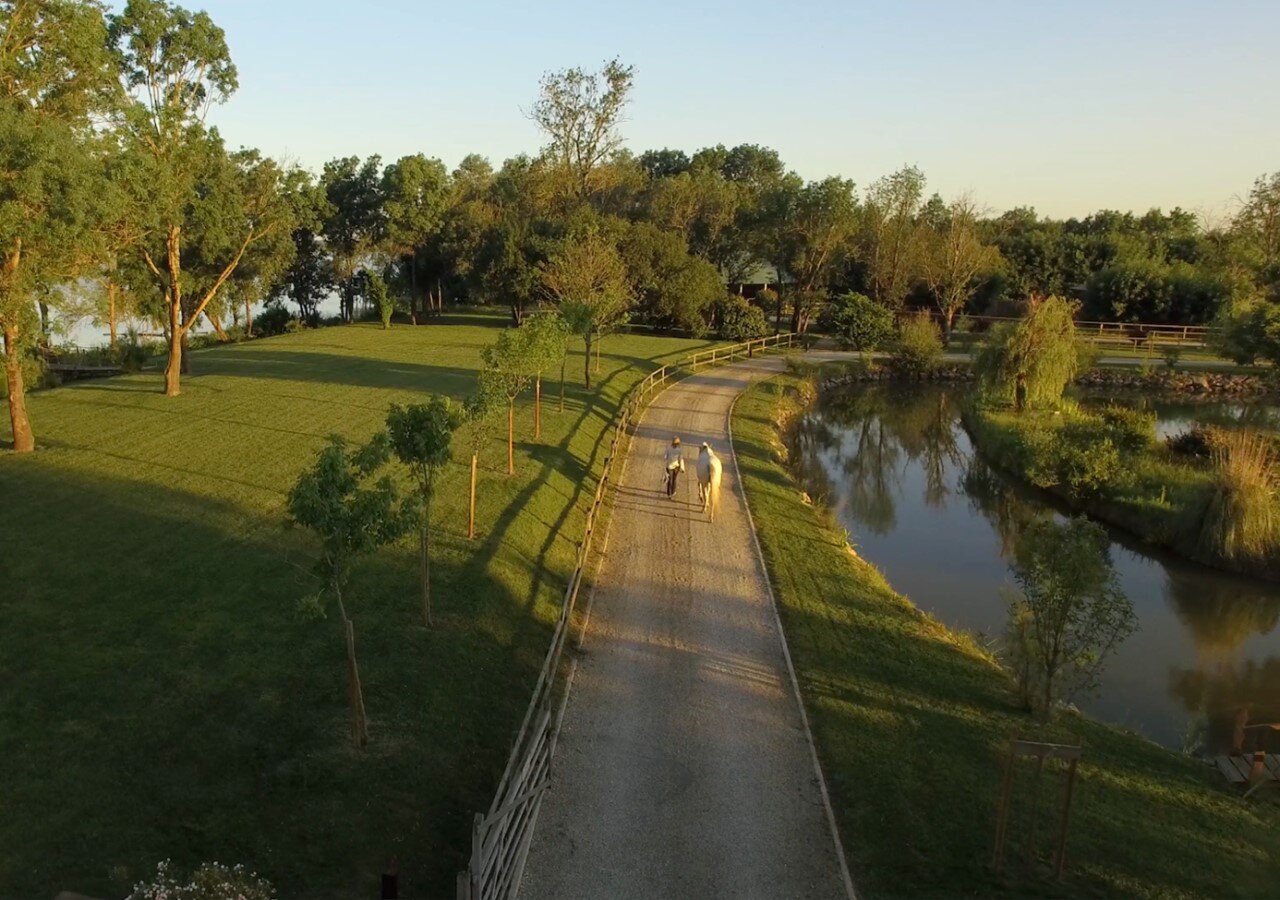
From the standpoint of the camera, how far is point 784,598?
16.9m

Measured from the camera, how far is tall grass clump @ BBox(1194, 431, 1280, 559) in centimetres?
2209

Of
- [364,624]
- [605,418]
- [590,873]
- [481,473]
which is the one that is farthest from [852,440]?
[590,873]

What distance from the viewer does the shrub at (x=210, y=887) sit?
7398mm

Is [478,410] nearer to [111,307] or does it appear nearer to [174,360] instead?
[174,360]

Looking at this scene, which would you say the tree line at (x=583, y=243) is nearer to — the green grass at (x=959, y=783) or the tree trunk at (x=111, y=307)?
the tree trunk at (x=111, y=307)

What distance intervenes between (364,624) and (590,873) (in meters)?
6.18

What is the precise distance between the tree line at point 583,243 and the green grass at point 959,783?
19.4 m

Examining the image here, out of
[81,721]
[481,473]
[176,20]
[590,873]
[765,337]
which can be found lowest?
[590,873]

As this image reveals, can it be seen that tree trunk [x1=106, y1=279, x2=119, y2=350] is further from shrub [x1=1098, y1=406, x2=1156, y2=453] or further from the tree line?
shrub [x1=1098, y1=406, x2=1156, y2=453]

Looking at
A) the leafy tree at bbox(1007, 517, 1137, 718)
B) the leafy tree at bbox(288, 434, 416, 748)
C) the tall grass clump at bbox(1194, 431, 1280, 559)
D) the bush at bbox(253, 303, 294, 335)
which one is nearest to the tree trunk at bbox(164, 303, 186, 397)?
the leafy tree at bbox(288, 434, 416, 748)

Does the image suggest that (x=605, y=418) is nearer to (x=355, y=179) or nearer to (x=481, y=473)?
(x=481, y=473)

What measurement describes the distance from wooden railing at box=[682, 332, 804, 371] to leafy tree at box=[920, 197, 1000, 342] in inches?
421

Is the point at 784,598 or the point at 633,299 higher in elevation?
the point at 633,299

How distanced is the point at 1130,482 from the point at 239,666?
24.6 m
